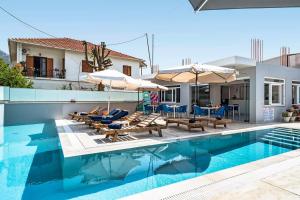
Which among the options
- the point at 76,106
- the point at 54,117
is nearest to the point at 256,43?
the point at 76,106

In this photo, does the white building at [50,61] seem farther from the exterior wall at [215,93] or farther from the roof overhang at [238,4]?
the roof overhang at [238,4]

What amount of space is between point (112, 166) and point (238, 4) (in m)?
4.58

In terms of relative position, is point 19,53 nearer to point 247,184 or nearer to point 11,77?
point 11,77

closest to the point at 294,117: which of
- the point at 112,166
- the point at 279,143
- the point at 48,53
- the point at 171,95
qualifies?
the point at 279,143

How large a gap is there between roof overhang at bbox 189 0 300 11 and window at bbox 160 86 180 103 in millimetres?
17086

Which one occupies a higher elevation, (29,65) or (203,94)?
(29,65)

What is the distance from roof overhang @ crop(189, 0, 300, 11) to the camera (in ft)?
8.17

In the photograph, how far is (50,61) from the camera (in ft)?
70.6

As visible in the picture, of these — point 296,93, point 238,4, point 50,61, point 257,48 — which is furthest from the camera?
point 257,48

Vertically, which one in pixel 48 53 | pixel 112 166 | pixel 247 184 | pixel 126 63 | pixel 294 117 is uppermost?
pixel 48 53

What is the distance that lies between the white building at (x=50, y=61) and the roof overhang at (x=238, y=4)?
19507 millimetres

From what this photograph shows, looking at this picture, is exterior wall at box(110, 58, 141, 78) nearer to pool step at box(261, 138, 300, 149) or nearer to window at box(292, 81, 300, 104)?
window at box(292, 81, 300, 104)

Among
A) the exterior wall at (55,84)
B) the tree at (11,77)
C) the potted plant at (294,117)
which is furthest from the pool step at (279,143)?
the exterior wall at (55,84)

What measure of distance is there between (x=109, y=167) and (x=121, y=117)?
4841 millimetres
